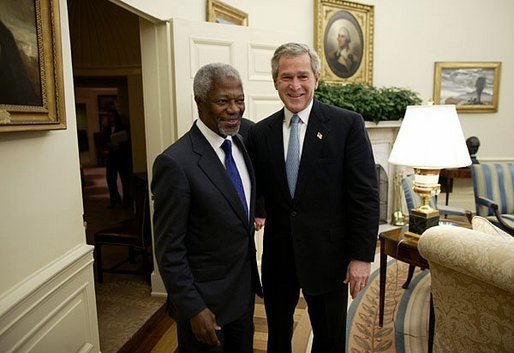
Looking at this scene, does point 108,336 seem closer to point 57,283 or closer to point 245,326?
point 57,283

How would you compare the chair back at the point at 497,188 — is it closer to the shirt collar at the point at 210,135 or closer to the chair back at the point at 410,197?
the chair back at the point at 410,197

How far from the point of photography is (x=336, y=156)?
168 centimetres

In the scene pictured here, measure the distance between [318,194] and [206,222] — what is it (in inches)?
22.0

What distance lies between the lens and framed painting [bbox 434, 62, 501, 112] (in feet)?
18.7

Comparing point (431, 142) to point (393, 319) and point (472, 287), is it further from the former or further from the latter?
point (393, 319)

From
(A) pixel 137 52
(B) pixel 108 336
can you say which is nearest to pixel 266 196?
(B) pixel 108 336

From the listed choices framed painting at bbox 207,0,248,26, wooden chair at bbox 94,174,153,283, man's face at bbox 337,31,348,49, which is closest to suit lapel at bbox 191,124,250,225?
wooden chair at bbox 94,174,153,283

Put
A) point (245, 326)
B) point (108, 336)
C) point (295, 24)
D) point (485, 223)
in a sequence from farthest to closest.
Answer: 1. point (295, 24)
2. point (108, 336)
3. point (485, 223)
4. point (245, 326)

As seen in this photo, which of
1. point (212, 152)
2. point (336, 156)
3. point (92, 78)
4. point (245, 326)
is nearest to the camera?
point (212, 152)

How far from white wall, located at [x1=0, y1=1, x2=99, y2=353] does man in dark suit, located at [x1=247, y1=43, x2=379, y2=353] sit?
36.3 inches

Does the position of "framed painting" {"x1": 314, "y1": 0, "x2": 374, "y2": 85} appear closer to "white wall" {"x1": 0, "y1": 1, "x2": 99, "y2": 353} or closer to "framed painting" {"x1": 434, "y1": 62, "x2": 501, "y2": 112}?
"framed painting" {"x1": 434, "y1": 62, "x2": 501, "y2": 112}

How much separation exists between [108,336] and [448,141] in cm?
253

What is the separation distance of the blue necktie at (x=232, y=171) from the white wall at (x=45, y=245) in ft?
2.73

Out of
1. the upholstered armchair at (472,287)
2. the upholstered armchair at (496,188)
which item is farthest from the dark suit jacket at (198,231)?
the upholstered armchair at (496,188)
